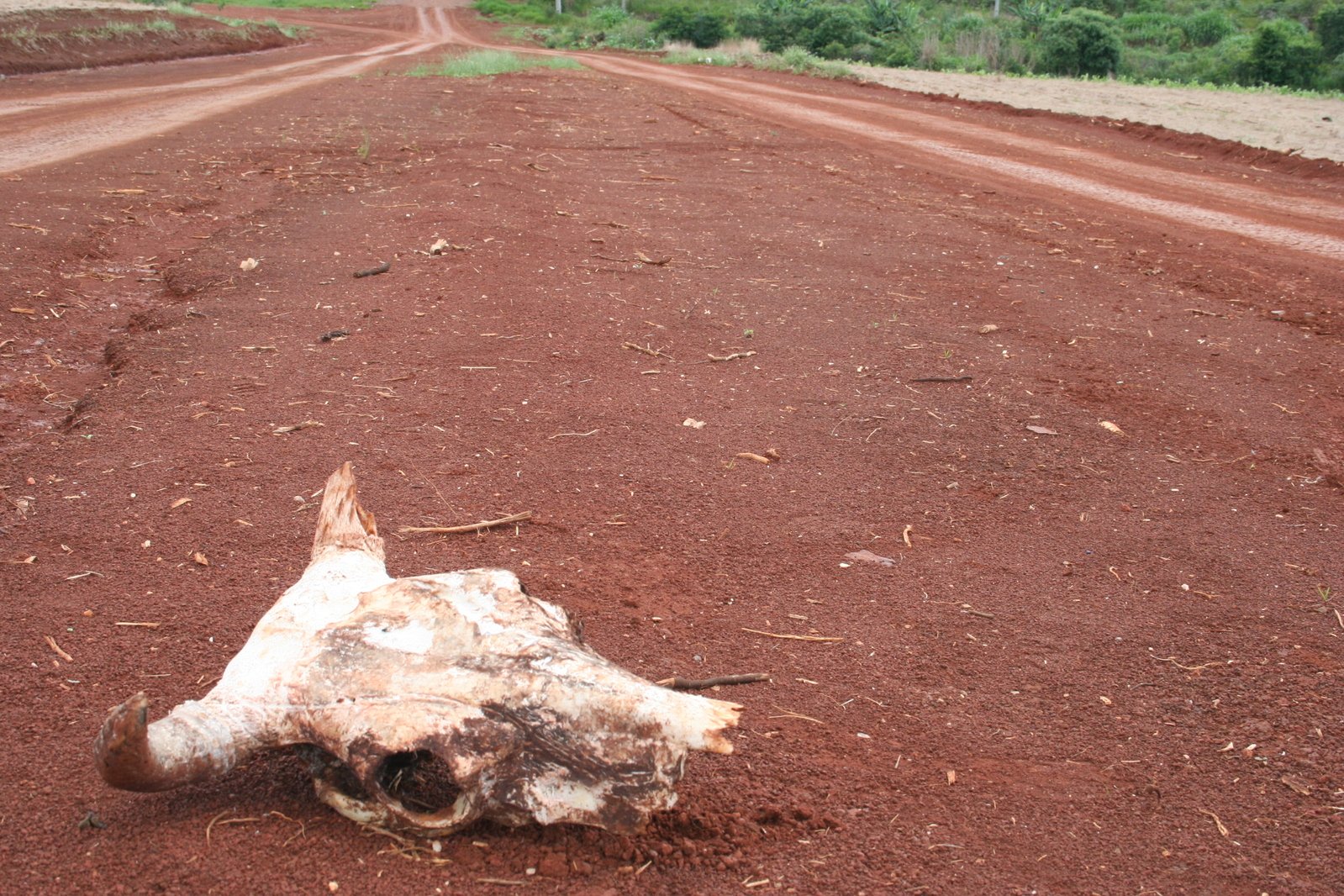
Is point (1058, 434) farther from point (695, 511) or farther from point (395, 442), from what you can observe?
point (395, 442)

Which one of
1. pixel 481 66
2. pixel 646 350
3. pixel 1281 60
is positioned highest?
pixel 1281 60

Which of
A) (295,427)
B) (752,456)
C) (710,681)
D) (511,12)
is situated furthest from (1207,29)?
(710,681)

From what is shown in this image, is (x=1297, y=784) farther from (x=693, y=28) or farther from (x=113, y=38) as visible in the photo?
(x=693, y=28)

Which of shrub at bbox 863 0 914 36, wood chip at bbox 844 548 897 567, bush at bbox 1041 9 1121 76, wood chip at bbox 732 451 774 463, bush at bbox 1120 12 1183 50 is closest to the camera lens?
wood chip at bbox 844 548 897 567

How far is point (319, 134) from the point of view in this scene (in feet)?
49.9

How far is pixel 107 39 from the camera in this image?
28.2 m

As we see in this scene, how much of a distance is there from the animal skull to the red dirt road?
17 centimetres

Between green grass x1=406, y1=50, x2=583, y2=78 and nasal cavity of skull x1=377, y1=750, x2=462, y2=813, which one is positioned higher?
green grass x1=406, y1=50, x2=583, y2=78

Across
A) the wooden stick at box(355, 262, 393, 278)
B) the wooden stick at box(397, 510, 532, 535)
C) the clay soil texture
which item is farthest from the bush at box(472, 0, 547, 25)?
the wooden stick at box(397, 510, 532, 535)

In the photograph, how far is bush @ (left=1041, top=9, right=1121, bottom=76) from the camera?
107 ft

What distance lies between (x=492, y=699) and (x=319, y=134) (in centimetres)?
1443

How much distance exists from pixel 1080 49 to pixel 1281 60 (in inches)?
258

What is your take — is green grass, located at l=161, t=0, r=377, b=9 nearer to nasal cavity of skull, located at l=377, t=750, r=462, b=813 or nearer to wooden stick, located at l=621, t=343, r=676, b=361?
wooden stick, located at l=621, t=343, r=676, b=361

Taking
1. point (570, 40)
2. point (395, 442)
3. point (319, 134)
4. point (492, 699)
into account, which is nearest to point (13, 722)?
point (492, 699)
